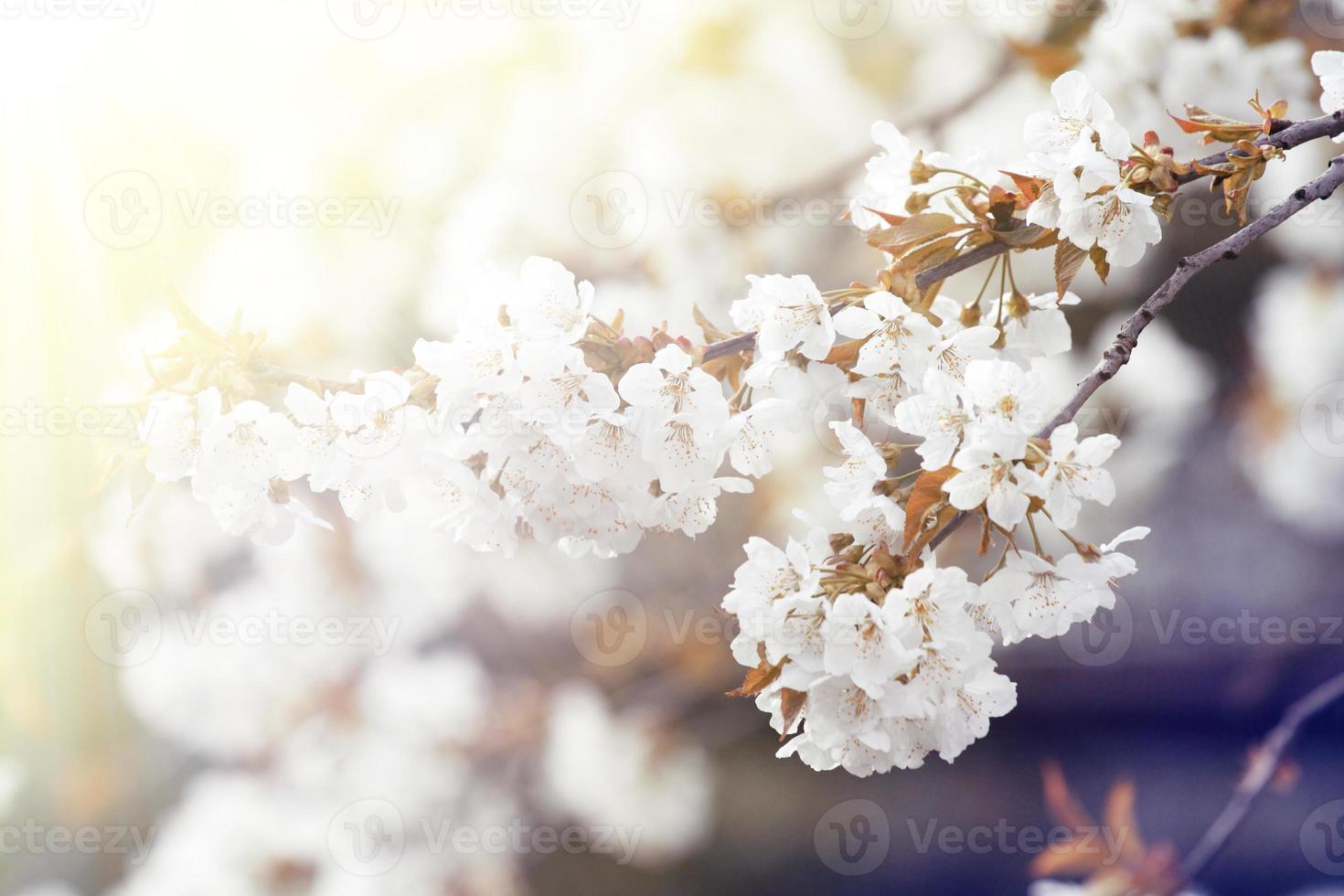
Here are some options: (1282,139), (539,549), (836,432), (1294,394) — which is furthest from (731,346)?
Result: (1294,394)

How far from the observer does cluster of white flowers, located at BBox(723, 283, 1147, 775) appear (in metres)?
0.49

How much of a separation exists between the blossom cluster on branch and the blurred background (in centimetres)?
74

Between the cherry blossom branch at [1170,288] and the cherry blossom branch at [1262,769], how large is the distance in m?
1.07

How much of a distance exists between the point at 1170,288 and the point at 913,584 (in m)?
0.22

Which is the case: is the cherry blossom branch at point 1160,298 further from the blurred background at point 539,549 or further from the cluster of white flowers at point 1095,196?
the blurred background at point 539,549

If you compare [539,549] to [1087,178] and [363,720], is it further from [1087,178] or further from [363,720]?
[1087,178]

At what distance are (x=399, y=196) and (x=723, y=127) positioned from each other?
50 centimetres

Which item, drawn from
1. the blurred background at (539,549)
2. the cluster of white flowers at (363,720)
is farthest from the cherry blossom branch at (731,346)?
the cluster of white flowers at (363,720)

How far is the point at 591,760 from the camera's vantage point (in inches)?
56.7

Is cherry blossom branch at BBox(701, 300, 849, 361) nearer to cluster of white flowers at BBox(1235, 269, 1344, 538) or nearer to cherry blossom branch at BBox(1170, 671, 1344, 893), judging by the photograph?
cluster of white flowers at BBox(1235, 269, 1344, 538)

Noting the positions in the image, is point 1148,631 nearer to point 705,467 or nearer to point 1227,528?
point 1227,528

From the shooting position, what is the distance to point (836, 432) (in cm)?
58

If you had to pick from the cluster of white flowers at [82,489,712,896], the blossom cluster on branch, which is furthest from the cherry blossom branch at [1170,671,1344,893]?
the blossom cluster on branch

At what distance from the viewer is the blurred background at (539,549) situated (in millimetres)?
1327
